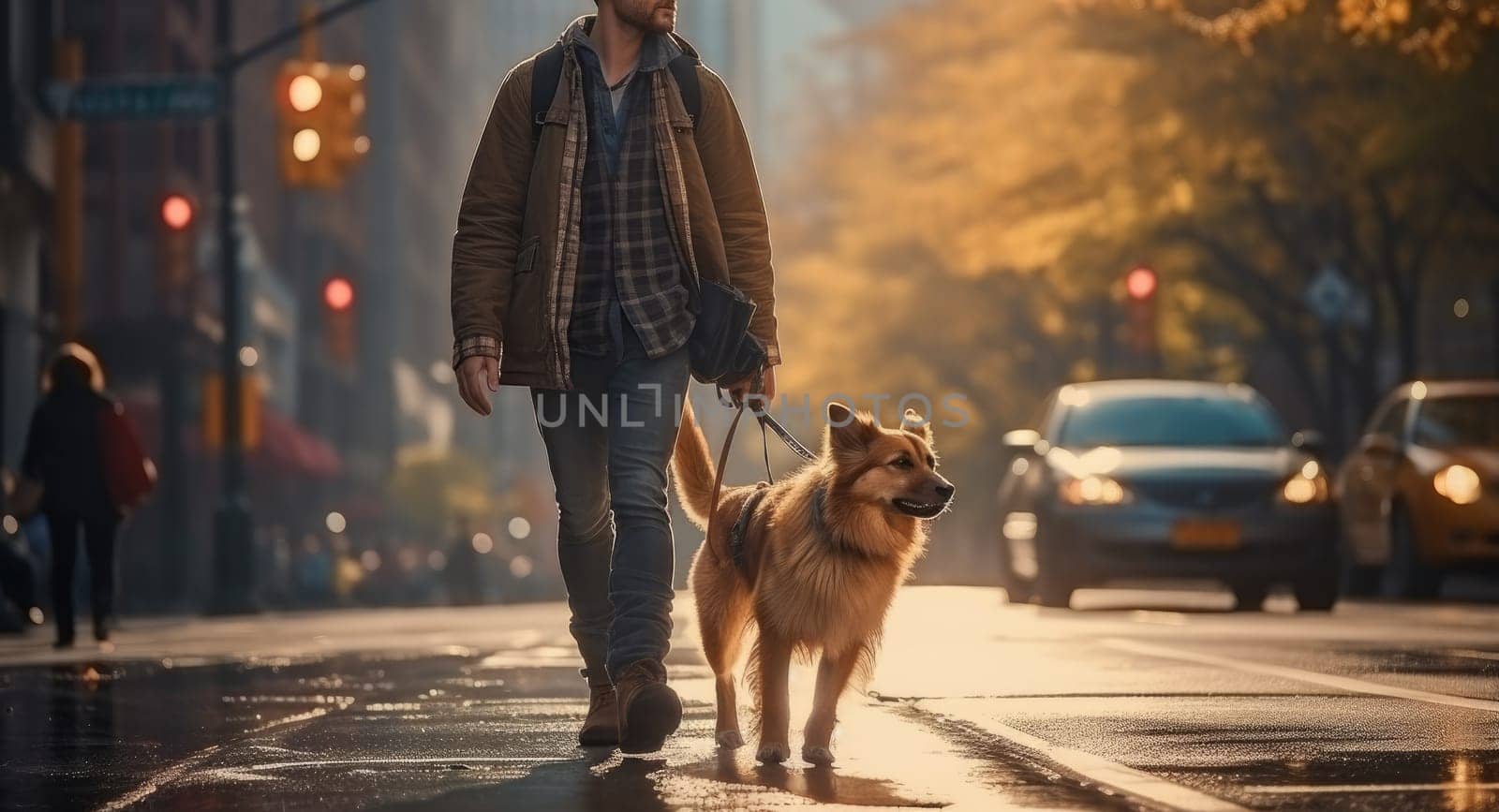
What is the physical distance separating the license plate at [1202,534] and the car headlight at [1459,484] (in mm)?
3664

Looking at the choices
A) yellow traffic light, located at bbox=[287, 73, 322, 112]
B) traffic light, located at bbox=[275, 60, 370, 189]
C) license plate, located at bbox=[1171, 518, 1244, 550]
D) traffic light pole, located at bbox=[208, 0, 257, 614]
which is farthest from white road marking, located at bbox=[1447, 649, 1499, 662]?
traffic light pole, located at bbox=[208, 0, 257, 614]

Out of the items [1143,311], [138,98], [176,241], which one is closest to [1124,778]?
[138,98]

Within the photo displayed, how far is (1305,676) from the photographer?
33.1 feet

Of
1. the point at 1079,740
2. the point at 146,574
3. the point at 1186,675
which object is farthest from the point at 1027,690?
the point at 146,574

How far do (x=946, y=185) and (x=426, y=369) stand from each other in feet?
201

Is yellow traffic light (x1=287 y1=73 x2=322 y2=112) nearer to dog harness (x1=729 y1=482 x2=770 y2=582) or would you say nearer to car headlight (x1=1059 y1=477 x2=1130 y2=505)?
car headlight (x1=1059 y1=477 x2=1130 y2=505)

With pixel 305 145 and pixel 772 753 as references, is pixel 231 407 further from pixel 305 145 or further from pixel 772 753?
pixel 772 753

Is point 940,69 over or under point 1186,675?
over

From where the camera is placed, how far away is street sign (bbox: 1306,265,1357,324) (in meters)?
28.3

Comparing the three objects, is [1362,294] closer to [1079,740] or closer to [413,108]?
[1079,740]

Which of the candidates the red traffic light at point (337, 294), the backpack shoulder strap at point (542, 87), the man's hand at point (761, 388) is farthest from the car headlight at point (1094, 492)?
the red traffic light at point (337, 294)

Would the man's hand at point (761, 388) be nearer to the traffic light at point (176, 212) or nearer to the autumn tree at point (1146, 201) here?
the autumn tree at point (1146, 201)

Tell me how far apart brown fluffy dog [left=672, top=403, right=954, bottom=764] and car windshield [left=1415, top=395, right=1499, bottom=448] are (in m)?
14.0

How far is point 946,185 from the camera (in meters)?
39.5
